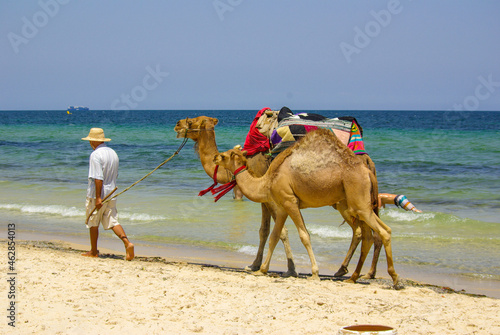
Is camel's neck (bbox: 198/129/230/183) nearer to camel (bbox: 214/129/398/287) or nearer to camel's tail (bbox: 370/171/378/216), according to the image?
camel (bbox: 214/129/398/287)

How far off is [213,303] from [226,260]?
3.12 m

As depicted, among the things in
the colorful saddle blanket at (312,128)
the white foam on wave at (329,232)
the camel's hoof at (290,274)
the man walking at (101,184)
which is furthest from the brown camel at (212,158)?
the white foam on wave at (329,232)

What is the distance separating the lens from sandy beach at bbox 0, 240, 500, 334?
210 inches

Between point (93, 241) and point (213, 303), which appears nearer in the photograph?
point (213, 303)

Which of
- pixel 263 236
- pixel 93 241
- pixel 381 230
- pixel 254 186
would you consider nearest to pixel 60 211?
pixel 93 241

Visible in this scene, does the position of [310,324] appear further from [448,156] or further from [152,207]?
[448,156]

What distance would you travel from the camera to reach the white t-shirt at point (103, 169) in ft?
26.6

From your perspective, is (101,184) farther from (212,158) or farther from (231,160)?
(231,160)

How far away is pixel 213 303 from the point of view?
6004mm

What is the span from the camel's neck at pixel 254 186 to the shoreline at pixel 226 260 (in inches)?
58.3

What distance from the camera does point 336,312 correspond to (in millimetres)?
5770

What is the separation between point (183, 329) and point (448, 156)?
25325 mm

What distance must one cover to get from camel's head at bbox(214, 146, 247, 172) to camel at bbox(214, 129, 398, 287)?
0.35 metres

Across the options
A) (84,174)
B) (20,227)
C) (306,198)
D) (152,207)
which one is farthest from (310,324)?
(84,174)
